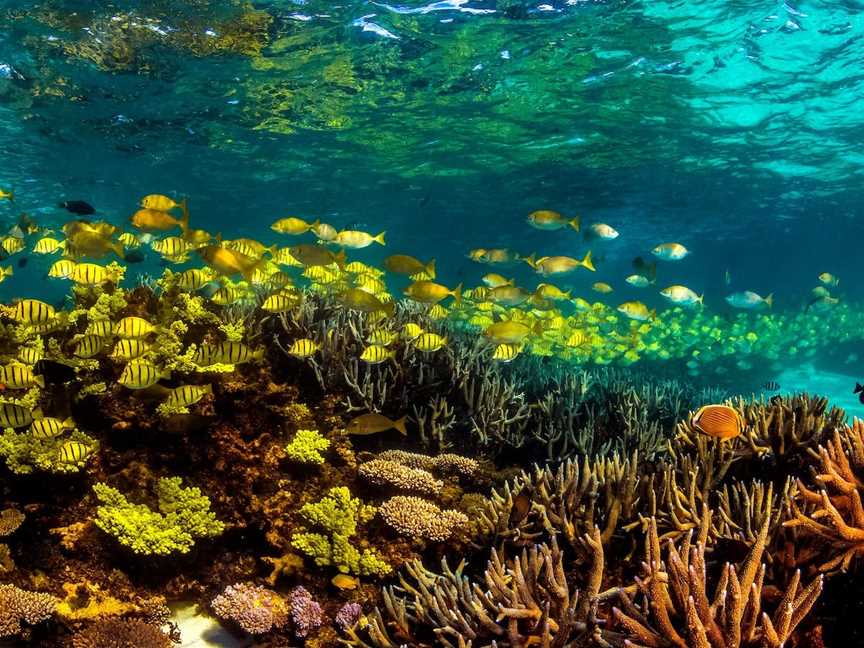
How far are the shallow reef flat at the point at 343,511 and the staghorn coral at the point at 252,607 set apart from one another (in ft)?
0.05

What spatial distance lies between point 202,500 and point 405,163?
2745 centimetres

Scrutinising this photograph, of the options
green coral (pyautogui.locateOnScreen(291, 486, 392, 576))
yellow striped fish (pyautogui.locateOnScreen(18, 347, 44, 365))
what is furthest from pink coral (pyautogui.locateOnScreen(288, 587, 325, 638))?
yellow striped fish (pyautogui.locateOnScreen(18, 347, 44, 365))

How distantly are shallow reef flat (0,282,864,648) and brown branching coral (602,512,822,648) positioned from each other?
0.05 metres

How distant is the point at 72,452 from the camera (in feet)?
14.2

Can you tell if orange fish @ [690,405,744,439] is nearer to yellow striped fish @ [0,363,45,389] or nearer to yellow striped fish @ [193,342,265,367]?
yellow striped fish @ [193,342,265,367]

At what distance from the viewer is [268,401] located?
211 inches

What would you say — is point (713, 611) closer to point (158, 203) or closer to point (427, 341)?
point (427, 341)

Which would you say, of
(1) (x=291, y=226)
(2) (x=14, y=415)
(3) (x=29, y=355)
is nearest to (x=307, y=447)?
→ (2) (x=14, y=415)

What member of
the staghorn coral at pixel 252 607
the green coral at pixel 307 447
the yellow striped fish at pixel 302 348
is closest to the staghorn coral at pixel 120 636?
the staghorn coral at pixel 252 607

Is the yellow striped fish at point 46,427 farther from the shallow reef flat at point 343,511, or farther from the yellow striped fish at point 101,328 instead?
the yellow striped fish at point 101,328

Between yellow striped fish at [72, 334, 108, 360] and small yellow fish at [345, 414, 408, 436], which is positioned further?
small yellow fish at [345, 414, 408, 436]

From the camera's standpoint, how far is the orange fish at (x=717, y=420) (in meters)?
4.16

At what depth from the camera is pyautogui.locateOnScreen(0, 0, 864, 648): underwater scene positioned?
320 centimetres

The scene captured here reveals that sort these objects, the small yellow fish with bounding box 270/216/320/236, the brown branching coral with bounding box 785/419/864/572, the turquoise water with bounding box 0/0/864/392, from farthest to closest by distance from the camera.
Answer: the turquoise water with bounding box 0/0/864/392
the small yellow fish with bounding box 270/216/320/236
the brown branching coral with bounding box 785/419/864/572
